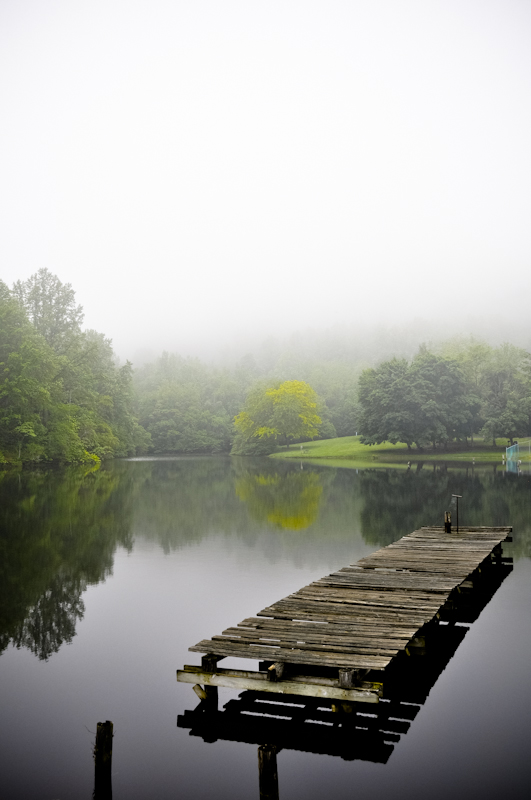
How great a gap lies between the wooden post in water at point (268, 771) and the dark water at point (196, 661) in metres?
0.63

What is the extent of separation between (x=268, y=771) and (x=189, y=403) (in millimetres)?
122104

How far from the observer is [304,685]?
26.6 ft

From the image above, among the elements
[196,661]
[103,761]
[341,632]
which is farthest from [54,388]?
[103,761]

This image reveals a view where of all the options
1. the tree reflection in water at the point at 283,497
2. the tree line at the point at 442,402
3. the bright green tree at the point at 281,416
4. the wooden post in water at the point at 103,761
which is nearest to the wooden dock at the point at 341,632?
the wooden post in water at the point at 103,761

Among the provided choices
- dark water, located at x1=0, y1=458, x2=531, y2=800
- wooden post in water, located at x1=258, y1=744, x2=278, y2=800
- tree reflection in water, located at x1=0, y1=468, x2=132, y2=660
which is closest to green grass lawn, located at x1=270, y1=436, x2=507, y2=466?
tree reflection in water, located at x1=0, y1=468, x2=132, y2=660

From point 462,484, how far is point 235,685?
3462 cm

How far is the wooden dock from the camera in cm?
827

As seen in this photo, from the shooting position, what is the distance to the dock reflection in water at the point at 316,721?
7816 mm

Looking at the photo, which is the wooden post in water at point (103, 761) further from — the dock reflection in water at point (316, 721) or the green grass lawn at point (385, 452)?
the green grass lawn at point (385, 452)

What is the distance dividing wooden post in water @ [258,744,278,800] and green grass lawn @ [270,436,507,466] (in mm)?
63976

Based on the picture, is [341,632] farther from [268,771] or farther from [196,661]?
[268,771]

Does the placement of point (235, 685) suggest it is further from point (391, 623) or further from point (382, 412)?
point (382, 412)

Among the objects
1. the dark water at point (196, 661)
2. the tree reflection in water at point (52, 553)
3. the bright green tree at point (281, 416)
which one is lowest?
the dark water at point (196, 661)

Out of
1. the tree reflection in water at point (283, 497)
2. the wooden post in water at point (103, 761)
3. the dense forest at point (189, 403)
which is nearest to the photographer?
the wooden post in water at point (103, 761)
